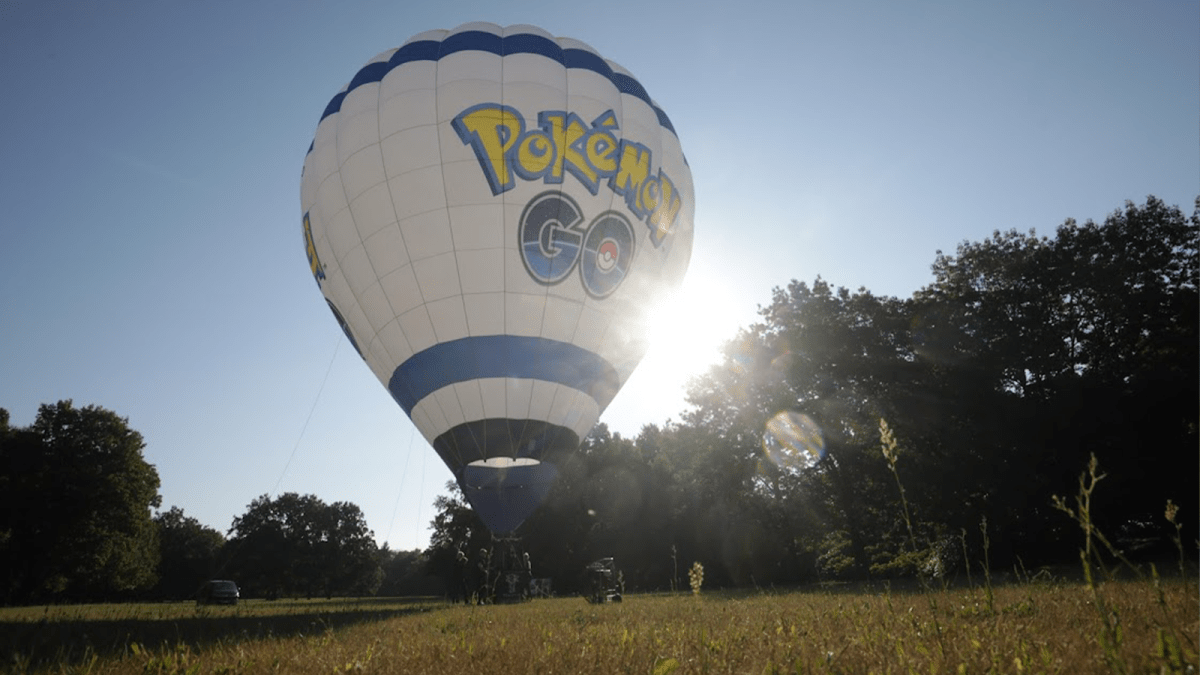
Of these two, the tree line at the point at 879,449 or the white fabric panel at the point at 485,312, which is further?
the tree line at the point at 879,449

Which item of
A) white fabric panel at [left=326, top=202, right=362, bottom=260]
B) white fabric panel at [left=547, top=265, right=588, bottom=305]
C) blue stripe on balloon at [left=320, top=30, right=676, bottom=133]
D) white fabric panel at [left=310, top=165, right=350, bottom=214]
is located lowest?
white fabric panel at [left=547, top=265, right=588, bottom=305]

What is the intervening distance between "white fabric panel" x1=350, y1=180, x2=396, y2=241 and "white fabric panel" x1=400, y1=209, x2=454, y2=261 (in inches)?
17.4

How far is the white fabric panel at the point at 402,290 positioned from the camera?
12.8m

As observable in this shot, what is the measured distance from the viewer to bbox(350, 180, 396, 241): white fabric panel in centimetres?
1275

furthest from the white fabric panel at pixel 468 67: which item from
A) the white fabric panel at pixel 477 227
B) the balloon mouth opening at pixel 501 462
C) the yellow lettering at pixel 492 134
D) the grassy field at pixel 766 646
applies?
the grassy field at pixel 766 646

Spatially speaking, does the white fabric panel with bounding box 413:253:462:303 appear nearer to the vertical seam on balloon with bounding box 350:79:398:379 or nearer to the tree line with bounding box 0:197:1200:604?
the vertical seam on balloon with bounding box 350:79:398:379

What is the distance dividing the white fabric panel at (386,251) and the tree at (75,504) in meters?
32.8

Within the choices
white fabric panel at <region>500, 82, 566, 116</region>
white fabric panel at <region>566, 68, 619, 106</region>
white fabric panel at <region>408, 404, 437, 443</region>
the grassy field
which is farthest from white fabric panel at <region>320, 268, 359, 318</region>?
the grassy field

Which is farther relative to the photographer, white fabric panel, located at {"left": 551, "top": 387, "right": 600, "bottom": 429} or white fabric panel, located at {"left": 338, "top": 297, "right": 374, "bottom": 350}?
white fabric panel, located at {"left": 338, "top": 297, "right": 374, "bottom": 350}

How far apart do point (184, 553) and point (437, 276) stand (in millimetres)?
81106

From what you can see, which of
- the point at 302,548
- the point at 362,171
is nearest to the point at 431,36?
the point at 362,171

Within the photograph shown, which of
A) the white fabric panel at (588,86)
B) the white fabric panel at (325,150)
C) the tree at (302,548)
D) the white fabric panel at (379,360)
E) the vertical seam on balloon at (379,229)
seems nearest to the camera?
the vertical seam on balloon at (379,229)

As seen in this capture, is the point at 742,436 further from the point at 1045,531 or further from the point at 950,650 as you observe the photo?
the point at 950,650

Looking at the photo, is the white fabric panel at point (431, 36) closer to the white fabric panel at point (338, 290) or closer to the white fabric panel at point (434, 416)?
the white fabric panel at point (338, 290)
